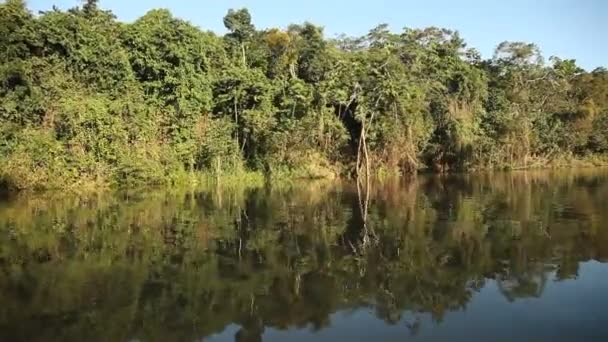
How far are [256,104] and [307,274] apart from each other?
25.8m

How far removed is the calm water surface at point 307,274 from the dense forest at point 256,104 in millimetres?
9369

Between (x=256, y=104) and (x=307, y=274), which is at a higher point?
(x=256, y=104)

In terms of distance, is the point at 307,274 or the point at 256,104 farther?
the point at 256,104

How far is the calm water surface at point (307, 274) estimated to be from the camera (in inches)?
321

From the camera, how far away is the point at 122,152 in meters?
30.3

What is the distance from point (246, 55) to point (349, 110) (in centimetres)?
864

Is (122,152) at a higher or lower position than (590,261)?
higher

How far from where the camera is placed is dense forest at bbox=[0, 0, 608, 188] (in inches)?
1133

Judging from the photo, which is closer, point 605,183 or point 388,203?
point 388,203

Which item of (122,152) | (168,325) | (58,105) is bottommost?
(168,325)

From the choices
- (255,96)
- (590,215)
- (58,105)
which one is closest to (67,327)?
(590,215)

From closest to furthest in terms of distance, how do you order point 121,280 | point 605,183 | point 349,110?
1. point 121,280
2. point 605,183
3. point 349,110

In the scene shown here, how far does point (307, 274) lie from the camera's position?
11086mm

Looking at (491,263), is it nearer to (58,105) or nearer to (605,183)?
(605,183)
